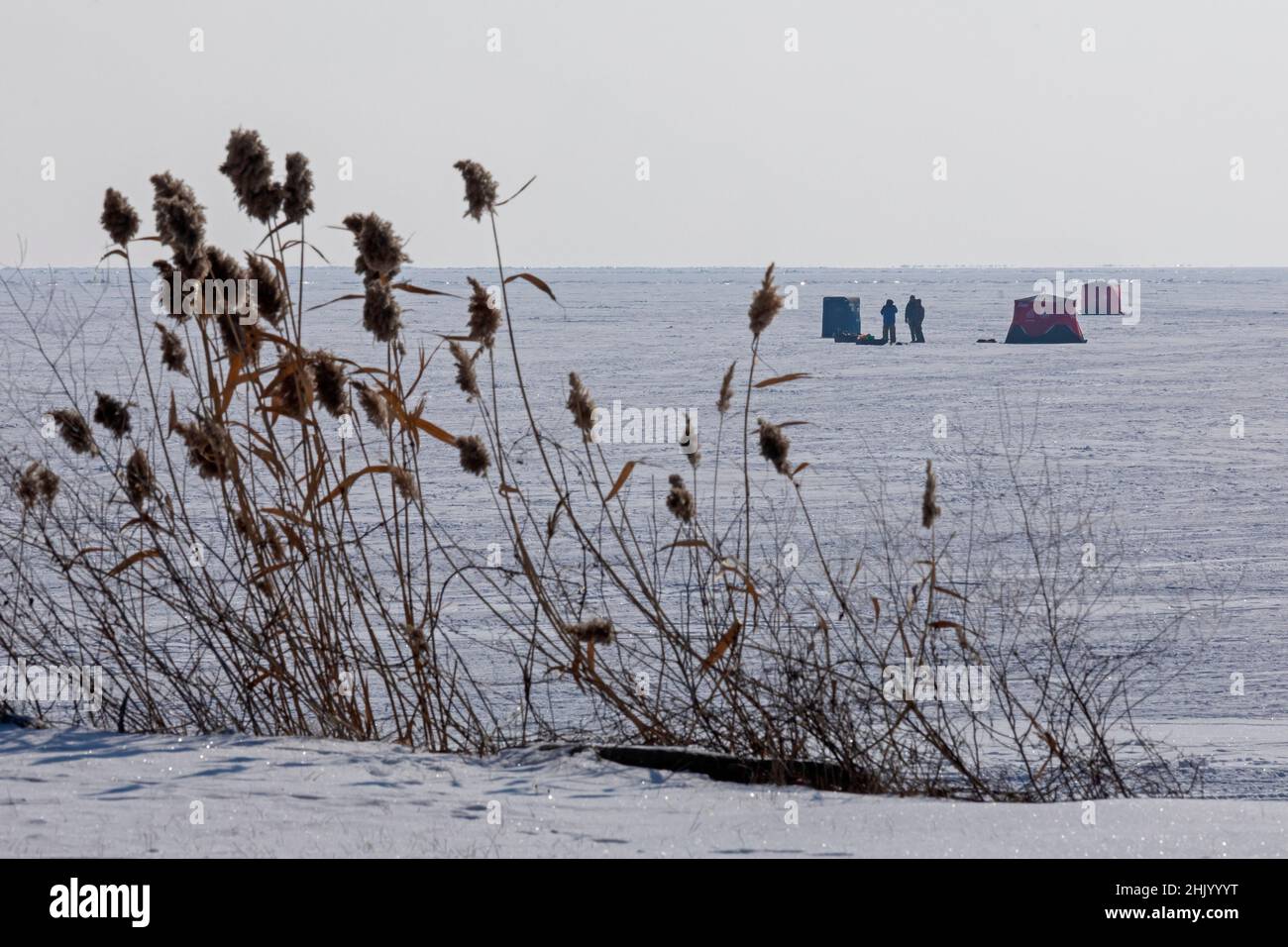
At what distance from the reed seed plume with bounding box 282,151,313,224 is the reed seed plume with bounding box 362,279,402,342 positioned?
0.85ft

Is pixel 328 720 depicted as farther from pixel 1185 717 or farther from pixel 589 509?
pixel 589 509

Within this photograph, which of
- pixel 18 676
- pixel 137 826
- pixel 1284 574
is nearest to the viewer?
pixel 137 826

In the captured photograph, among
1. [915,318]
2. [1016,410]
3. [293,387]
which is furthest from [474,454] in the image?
[915,318]

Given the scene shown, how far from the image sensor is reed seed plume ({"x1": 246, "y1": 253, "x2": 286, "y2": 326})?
3.46 meters

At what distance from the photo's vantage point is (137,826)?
2.51 m

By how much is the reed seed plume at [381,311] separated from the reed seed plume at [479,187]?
32 cm

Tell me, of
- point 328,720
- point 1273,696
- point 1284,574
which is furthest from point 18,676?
point 1284,574

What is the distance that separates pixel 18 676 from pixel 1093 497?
8.27m

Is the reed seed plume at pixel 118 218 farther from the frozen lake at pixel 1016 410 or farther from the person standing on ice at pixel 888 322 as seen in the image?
the person standing on ice at pixel 888 322

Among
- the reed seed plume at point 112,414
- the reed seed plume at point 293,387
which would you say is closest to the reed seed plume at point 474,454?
the reed seed plume at point 293,387

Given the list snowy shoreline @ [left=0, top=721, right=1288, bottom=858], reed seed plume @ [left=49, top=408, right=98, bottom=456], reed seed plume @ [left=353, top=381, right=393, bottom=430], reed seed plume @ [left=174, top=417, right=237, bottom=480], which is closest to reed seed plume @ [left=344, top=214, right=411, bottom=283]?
reed seed plume @ [left=353, top=381, right=393, bottom=430]

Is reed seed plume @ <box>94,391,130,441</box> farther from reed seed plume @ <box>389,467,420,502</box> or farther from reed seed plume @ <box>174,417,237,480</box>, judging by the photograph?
reed seed plume @ <box>389,467,420,502</box>

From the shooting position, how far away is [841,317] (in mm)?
31938

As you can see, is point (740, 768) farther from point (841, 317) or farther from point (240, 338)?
point (841, 317)
